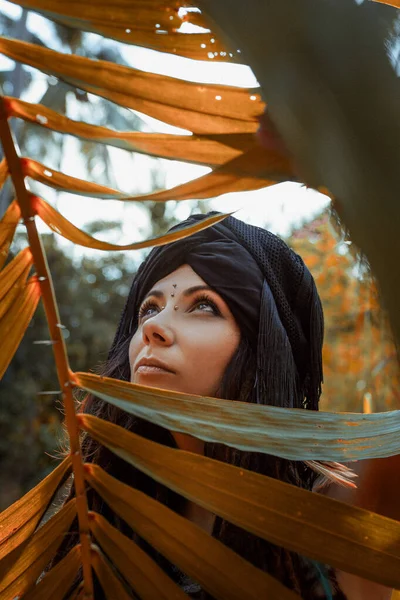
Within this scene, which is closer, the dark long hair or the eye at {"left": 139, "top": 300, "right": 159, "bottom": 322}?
the dark long hair

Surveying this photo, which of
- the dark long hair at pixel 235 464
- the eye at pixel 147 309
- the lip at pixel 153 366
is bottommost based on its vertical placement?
the dark long hair at pixel 235 464

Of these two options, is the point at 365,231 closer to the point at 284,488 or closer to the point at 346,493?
the point at 284,488

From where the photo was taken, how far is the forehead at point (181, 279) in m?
0.76

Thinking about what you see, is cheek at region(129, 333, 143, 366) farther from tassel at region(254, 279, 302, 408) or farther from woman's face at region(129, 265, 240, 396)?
tassel at region(254, 279, 302, 408)

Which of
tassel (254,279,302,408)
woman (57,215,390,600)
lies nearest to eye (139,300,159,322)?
woman (57,215,390,600)

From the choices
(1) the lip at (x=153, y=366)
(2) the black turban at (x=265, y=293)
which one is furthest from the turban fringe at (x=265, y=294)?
(1) the lip at (x=153, y=366)

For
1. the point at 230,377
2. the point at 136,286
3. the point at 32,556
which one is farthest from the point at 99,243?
the point at 136,286

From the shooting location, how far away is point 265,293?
0.76m


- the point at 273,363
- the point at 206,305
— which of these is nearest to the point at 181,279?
the point at 206,305

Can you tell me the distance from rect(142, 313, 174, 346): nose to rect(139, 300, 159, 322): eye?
64 millimetres

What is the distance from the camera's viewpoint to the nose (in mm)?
706

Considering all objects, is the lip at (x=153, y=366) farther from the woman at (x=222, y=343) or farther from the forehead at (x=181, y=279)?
the forehead at (x=181, y=279)

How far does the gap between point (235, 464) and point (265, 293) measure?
205mm

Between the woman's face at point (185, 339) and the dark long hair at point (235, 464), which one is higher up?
the woman's face at point (185, 339)
